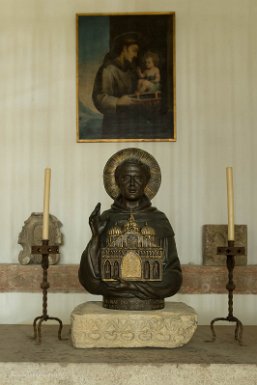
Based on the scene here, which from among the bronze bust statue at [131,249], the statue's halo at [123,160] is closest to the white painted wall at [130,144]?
the statue's halo at [123,160]

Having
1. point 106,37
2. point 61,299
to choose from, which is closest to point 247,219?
point 61,299

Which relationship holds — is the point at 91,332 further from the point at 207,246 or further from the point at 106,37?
the point at 106,37

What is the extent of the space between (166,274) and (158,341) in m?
0.47

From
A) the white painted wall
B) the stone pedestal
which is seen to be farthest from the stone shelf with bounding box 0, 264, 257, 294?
the stone pedestal

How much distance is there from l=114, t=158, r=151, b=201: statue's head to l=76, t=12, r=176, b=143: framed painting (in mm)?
2208

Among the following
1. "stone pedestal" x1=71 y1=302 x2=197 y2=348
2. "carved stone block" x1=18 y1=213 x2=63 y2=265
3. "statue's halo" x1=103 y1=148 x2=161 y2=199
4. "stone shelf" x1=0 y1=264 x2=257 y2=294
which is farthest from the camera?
"carved stone block" x1=18 y1=213 x2=63 y2=265

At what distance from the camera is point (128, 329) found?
3.71m

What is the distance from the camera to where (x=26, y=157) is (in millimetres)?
6293

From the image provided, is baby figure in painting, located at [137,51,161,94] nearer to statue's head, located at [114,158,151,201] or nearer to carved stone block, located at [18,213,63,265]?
carved stone block, located at [18,213,63,265]

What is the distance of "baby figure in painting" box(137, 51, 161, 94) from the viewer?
631 centimetres

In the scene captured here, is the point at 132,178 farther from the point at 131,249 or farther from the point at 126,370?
the point at 126,370

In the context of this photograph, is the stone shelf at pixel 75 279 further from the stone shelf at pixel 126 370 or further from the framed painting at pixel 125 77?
the stone shelf at pixel 126 370

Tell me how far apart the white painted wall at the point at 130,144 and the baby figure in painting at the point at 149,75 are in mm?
265

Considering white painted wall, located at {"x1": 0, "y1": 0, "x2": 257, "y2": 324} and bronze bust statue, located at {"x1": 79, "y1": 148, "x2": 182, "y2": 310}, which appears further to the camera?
white painted wall, located at {"x1": 0, "y1": 0, "x2": 257, "y2": 324}
